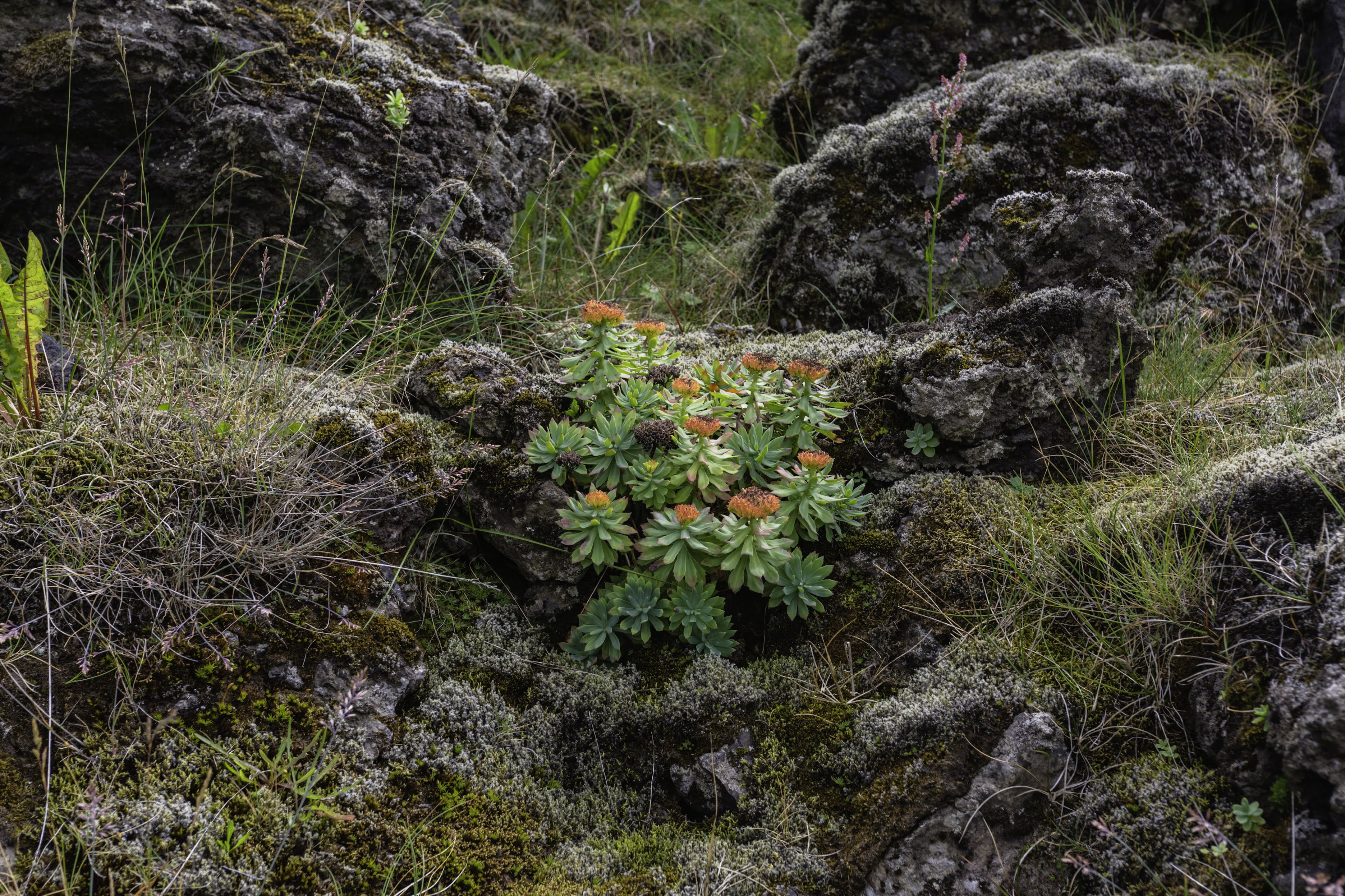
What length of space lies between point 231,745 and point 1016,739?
6.59 feet

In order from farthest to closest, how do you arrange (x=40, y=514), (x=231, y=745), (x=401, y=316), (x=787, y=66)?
(x=787, y=66), (x=401, y=316), (x=40, y=514), (x=231, y=745)

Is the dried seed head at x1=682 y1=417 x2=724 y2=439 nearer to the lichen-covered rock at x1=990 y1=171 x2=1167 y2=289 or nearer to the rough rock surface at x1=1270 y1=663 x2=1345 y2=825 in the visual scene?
the lichen-covered rock at x1=990 y1=171 x2=1167 y2=289

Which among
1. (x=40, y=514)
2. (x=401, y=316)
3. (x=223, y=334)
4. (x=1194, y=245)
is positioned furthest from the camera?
(x=1194, y=245)

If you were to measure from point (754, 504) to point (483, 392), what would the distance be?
1.13m

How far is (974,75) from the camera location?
462 centimetres

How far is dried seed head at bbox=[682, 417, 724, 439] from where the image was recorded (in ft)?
8.32

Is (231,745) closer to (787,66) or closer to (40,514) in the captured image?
(40,514)

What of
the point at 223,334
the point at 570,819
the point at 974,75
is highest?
the point at 974,75

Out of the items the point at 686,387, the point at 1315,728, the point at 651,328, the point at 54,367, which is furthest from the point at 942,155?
the point at 54,367

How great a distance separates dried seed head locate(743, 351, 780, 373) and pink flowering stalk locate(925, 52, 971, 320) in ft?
2.96

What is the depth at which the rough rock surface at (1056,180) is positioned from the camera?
12.4 feet

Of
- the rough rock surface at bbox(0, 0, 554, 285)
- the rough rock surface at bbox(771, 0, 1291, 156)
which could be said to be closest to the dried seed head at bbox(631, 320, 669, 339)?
the rough rock surface at bbox(0, 0, 554, 285)

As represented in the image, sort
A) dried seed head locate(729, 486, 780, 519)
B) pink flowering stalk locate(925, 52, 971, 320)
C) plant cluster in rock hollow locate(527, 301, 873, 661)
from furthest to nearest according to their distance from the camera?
1. pink flowering stalk locate(925, 52, 971, 320)
2. plant cluster in rock hollow locate(527, 301, 873, 661)
3. dried seed head locate(729, 486, 780, 519)

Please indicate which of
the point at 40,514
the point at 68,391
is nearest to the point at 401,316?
the point at 68,391
